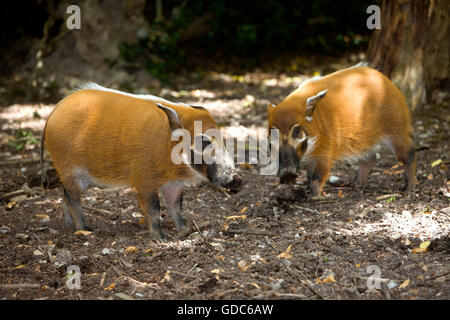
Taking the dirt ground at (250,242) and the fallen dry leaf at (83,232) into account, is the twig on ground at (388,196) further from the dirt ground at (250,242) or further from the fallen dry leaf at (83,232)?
the fallen dry leaf at (83,232)

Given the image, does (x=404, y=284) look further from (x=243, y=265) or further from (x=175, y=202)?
(x=175, y=202)

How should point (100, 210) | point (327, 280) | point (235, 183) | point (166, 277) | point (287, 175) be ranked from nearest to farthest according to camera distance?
point (327, 280), point (166, 277), point (235, 183), point (287, 175), point (100, 210)

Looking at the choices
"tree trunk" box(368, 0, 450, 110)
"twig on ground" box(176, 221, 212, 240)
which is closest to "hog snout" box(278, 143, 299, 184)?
"twig on ground" box(176, 221, 212, 240)

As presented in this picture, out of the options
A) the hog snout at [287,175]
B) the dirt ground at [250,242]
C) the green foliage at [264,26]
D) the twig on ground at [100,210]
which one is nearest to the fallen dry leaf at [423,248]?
the dirt ground at [250,242]

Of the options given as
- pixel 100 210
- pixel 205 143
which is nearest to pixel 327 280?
pixel 205 143

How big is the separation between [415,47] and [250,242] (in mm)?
4070

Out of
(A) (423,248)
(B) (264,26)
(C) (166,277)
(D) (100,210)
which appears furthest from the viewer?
(B) (264,26)

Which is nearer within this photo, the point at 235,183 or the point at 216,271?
the point at 216,271

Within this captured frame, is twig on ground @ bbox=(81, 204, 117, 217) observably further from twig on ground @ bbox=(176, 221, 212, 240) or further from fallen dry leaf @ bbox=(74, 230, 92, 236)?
twig on ground @ bbox=(176, 221, 212, 240)

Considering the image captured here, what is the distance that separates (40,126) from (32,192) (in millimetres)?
2392

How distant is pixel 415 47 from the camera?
22.5 ft

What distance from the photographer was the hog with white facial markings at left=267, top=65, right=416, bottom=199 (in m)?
5.06

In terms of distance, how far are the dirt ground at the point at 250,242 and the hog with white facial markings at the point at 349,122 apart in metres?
0.33

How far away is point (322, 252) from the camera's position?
→ 393 centimetres
